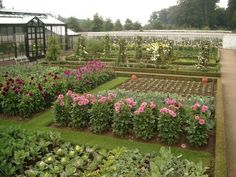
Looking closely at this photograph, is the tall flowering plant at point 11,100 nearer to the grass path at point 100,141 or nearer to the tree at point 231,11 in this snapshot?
the grass path at point 100,141

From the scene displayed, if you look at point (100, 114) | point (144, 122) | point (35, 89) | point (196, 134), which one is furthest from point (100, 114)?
point (35, 89)

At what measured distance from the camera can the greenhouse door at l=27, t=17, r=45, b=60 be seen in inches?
829

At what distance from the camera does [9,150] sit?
18.3 feet

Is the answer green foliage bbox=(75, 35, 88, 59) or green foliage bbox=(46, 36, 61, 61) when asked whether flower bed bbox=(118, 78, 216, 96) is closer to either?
green foliage bbox=(46, 36, 61, 61)

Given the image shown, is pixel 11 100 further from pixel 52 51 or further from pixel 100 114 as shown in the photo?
pixel 52 51

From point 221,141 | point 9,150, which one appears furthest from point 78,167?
point 221,141

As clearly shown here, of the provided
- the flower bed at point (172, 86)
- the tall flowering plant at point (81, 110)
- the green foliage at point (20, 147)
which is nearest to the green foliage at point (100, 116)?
the tall flowering plant at point (81, 110)

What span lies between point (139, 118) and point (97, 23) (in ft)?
115

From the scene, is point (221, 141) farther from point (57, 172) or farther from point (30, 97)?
point (30, 97)

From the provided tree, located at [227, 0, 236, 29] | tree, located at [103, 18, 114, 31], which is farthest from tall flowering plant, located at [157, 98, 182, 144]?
tree, located at [227, 0, 236, 29]

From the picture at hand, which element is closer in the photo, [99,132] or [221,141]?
[221,141]

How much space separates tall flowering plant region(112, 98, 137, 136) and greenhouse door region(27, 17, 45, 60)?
1522cm

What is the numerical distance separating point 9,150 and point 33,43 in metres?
16.8

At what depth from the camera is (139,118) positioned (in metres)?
6.80
